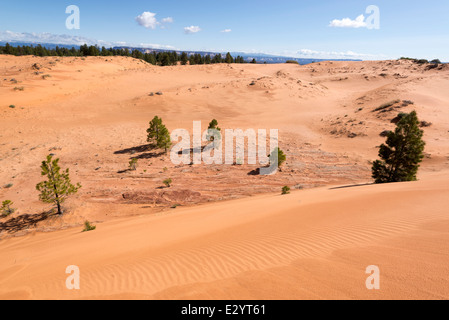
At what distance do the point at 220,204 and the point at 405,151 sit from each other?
11817 millimetres

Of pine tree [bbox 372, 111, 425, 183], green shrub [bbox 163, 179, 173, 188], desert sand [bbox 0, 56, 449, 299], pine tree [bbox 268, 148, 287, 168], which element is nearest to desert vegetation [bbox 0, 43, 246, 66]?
desert sand [bbox 0, 56, 449, 299]

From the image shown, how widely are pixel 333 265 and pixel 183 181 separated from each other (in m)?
14.6

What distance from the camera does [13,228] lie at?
1273cm

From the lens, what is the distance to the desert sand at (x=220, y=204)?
15.0ft

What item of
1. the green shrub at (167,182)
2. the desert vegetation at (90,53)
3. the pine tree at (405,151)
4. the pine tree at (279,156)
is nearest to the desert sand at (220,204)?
the green shrub at (167,182)

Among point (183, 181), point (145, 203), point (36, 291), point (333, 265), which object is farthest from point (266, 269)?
point (183, 181)

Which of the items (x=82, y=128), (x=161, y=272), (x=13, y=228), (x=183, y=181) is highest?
(x=82, y=128)

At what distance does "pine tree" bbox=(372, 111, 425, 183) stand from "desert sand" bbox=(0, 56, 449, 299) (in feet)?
3.95

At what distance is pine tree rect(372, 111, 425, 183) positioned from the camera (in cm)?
1378

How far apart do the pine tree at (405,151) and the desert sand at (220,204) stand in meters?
1.20

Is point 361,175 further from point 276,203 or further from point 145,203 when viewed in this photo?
point 145,203

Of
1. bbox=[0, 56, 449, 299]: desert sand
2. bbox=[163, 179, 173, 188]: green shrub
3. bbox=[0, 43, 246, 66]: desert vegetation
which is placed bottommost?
bbox=[163, 179, 173, 188]: green shrub

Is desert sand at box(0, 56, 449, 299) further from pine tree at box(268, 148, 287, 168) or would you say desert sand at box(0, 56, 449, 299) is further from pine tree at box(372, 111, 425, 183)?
pine tree at box(372, 111, 425, 183)

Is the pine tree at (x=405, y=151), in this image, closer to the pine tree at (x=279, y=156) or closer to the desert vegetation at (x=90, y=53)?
the pine tree at (x=279, y=156)
